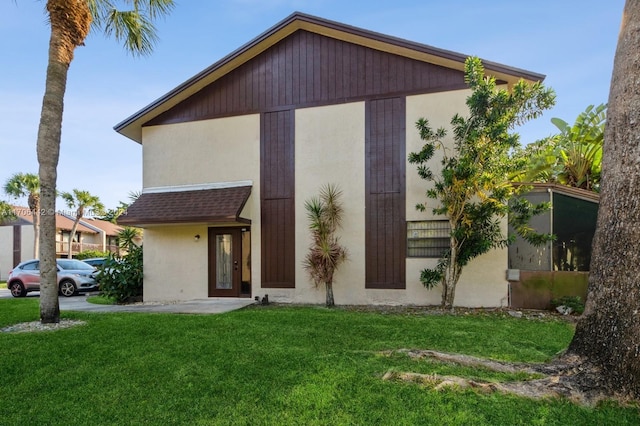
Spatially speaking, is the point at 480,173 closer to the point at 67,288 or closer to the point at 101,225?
the point at 67,288

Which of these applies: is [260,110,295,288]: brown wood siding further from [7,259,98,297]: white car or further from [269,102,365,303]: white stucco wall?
[7,259,98,297]: white car

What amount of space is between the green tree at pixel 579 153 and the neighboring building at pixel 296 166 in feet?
14.5

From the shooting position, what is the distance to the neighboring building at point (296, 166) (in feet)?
33.6

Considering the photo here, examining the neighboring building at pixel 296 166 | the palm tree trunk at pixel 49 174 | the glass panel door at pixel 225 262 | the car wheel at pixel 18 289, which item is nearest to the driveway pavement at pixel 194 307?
the glass panel door at pixel 225 262

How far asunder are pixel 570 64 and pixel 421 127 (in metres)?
6.49

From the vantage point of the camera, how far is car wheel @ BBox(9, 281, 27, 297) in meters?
15.5

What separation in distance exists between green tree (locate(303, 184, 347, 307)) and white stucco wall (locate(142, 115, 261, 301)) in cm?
187

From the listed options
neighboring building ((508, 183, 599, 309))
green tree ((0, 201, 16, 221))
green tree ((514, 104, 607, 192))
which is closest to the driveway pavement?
neighboring building ((508, 183, 599, 309))

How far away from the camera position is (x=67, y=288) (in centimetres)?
1492

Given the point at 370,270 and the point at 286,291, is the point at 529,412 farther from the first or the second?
the point at 286,291

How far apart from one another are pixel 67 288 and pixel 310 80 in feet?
40.4

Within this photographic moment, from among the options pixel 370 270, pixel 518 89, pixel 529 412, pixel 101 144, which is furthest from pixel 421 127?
pixel 101 144

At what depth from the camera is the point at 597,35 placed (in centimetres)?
1047

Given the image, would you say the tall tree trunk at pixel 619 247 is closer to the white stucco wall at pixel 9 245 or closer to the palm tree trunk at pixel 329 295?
the palm tree trunk at pixel 329 295
